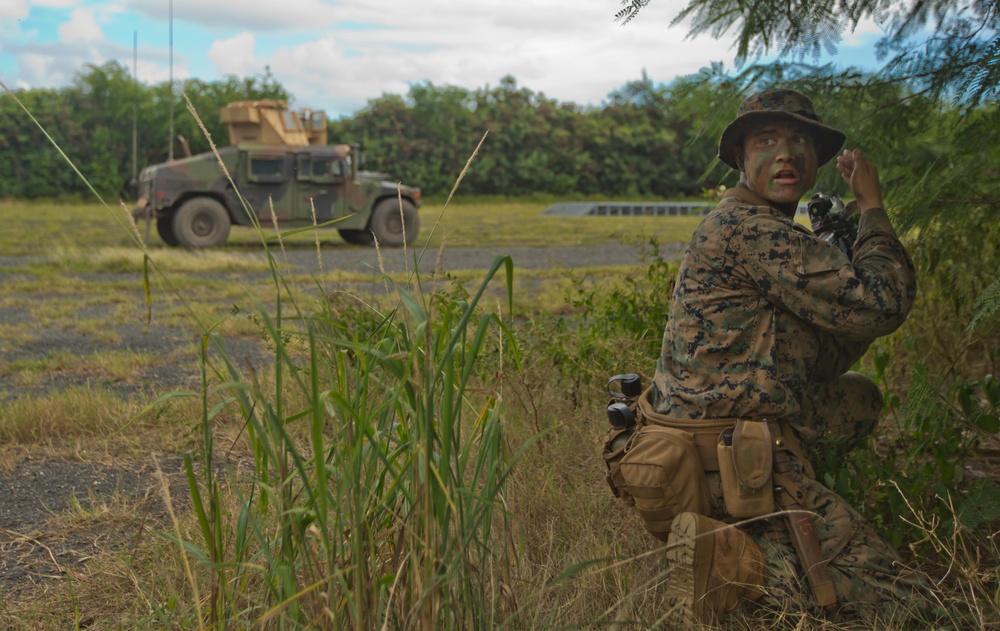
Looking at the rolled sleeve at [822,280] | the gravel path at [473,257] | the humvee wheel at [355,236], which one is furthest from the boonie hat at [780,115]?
the humvee wheel at [355,236]

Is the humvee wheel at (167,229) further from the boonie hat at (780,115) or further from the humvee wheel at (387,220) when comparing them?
the boonie hat at (780,115)

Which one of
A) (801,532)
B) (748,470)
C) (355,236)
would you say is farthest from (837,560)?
(355,236)

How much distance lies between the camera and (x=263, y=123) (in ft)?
56.1

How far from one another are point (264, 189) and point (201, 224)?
1.20 meters

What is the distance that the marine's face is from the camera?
284cm

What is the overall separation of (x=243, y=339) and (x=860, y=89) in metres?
4.60

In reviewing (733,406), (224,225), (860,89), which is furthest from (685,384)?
(224,225)

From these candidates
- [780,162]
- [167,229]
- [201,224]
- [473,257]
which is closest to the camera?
[780,162]

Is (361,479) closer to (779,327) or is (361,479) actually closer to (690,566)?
(690,566)

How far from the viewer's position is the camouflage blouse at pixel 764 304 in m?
2.64

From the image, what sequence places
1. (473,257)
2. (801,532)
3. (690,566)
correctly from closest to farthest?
1. (690,566)
2. (801,532)
3. (473,257)

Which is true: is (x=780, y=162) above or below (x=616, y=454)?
above

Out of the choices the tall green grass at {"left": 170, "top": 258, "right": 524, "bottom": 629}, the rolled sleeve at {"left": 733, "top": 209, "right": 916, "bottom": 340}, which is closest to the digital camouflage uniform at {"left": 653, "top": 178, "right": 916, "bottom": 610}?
the rolled sleeve at {"left": 733, "top": 209, "right": 916, "bottom": 340}

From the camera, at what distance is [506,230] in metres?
19.9
